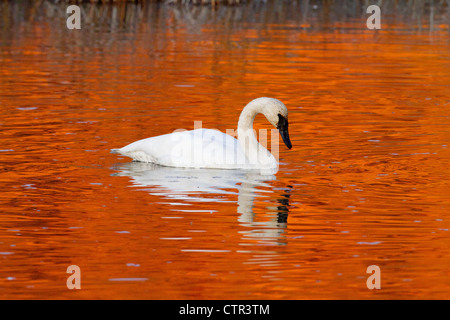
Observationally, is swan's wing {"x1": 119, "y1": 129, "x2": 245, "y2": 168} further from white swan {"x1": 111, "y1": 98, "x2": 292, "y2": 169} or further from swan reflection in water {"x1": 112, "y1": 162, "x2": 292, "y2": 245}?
swan reflection in water {"x1": 112, "y1": 162, "x2": 292, "y2": 245}

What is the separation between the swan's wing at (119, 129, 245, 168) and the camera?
37.8 ft

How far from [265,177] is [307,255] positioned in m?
3.29

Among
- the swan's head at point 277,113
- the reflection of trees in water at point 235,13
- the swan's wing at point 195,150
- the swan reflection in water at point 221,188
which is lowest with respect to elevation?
the swan reflection in water at point 221,188

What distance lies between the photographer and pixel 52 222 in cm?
916

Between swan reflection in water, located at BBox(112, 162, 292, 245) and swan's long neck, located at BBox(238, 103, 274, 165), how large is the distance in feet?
0.59

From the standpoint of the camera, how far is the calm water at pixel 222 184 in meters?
7.57

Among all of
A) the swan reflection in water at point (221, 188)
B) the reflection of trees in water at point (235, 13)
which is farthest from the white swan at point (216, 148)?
the reflection of trees in water at point (235, 13)

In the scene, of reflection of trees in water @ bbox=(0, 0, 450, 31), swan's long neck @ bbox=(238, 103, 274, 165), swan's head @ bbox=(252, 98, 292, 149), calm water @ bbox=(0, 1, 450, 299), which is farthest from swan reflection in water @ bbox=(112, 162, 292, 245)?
reflection of trees in water @ bbox=(0, 0, 450, 31)

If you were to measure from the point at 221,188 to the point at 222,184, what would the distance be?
0.65ft

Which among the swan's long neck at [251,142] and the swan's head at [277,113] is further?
the swan's head at [277,113]

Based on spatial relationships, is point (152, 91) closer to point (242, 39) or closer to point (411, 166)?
point (411, 166)

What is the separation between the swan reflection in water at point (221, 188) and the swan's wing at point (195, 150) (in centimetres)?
10

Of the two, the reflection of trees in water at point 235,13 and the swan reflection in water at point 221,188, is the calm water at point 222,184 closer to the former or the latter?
the swan reflection in water at point 221,188

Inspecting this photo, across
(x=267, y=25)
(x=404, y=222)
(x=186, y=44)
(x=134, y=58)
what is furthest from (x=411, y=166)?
(x=267, y=25)
